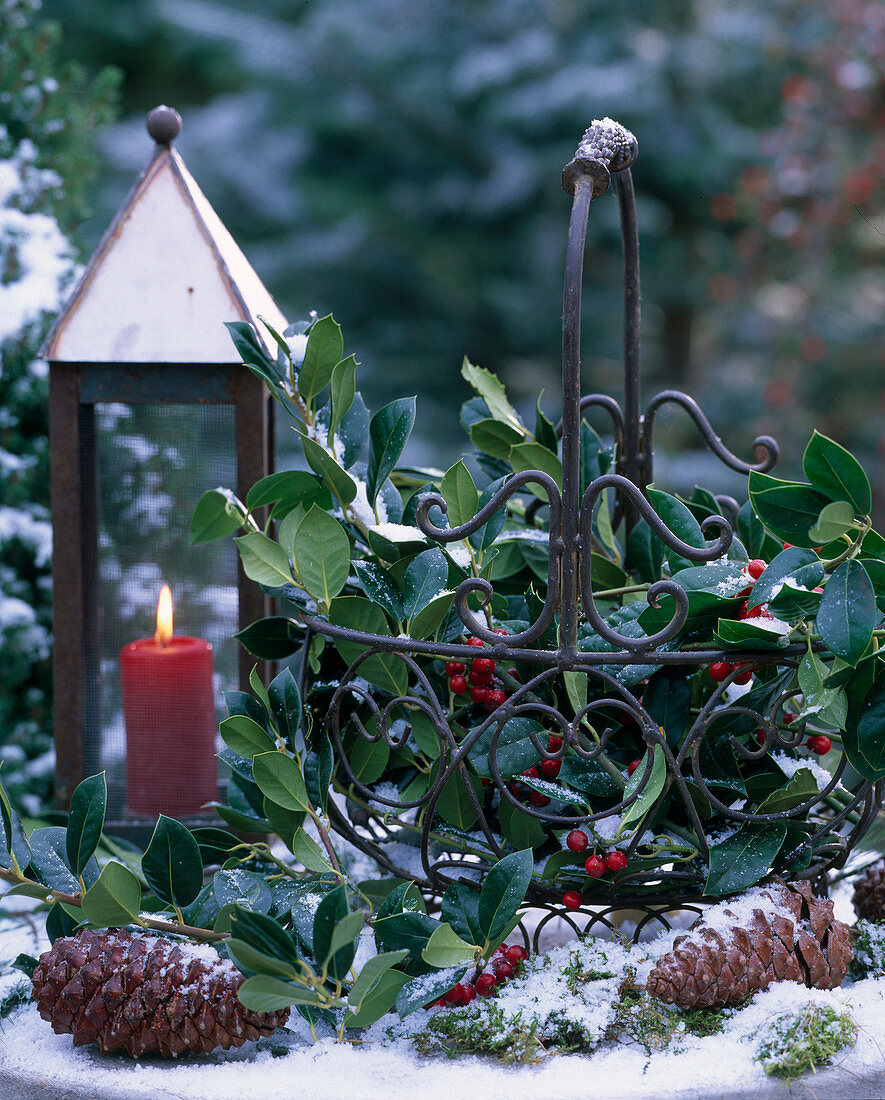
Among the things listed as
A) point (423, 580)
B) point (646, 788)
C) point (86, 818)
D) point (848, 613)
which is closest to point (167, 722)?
point (86, 818)

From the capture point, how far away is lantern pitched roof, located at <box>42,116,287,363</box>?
723 millimetres

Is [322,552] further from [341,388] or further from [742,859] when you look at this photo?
[742,859]

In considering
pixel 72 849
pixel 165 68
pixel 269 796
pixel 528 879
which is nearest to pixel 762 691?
pixel 528 879

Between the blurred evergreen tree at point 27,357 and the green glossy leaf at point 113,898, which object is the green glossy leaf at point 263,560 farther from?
the blurred evergreen tree at point 27,357

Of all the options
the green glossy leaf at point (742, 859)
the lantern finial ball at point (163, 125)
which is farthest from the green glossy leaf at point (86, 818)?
the lantern finial ball at point (163, 125)

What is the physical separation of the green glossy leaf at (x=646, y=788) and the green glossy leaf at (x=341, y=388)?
0.28 meters

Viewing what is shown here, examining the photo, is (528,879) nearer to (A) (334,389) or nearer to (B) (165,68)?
(A) (334,389)

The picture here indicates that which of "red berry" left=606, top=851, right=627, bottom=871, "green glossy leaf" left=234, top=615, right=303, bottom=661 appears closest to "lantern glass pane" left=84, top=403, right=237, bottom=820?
"green glossy leaf" left=234, top=615, right=303, bottom=661

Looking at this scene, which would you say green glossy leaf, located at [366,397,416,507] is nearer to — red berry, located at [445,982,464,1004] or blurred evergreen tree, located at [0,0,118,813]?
red berry, located at [445,982,464,1004]

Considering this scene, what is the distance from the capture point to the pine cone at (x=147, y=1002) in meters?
0.55

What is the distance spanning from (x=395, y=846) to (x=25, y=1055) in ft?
0.93

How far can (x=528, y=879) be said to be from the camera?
0.54 m

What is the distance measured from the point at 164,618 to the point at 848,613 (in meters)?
0.49

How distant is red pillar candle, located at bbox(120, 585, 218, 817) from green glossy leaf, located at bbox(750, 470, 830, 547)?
1.45 ft
